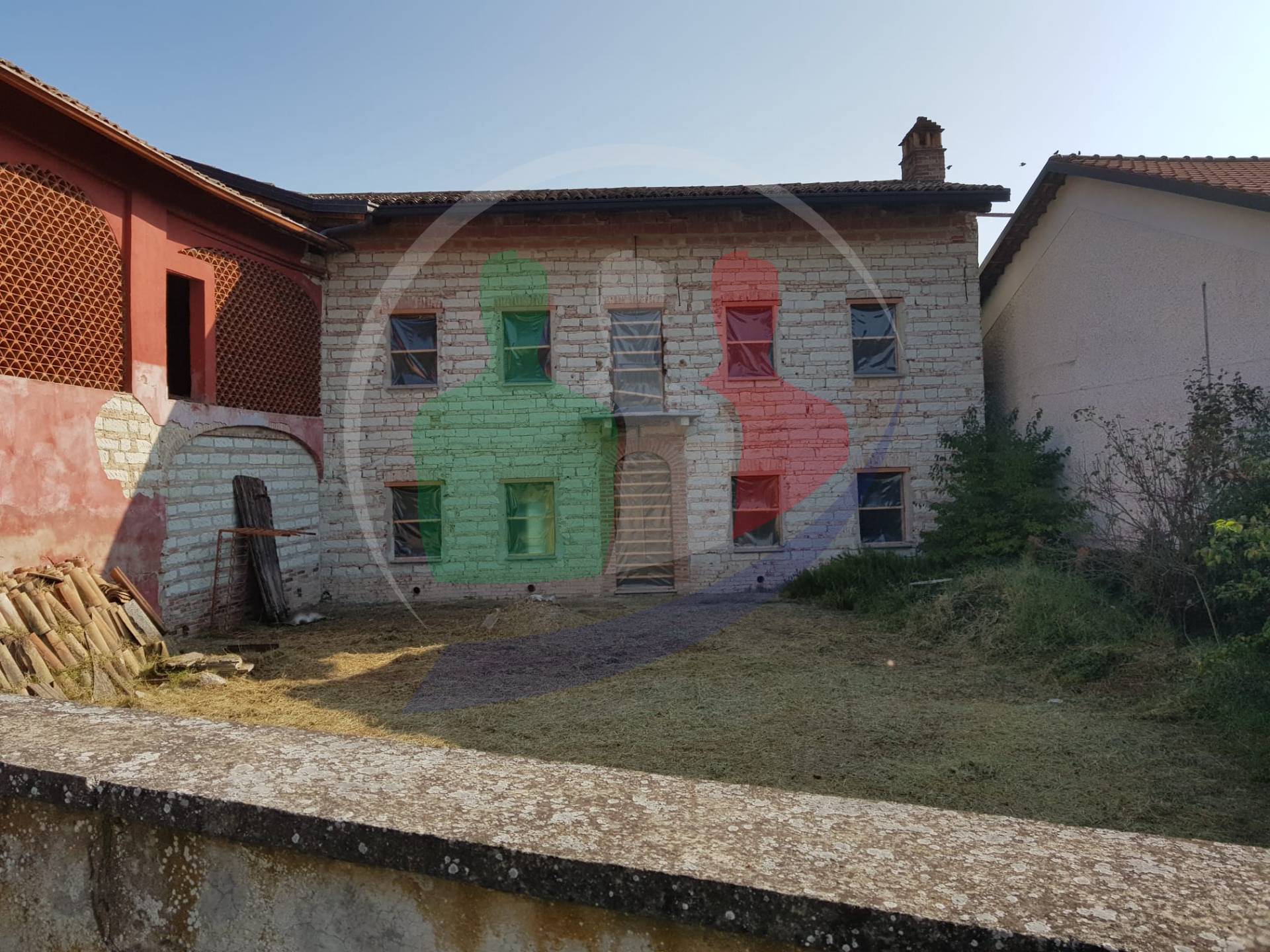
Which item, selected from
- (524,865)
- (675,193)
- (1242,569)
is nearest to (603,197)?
(675,193)

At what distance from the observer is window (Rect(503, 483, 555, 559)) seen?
44.7 ft

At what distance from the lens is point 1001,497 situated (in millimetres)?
11719

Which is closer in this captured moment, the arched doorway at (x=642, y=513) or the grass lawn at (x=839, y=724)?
the grass lawn at (x=839, y=724)

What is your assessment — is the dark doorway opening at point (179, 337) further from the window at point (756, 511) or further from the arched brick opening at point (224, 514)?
the window at point (756, 511)

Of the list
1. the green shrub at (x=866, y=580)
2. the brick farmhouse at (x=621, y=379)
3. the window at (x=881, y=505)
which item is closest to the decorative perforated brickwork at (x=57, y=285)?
the brick farmhouse at (x=621, y=379)

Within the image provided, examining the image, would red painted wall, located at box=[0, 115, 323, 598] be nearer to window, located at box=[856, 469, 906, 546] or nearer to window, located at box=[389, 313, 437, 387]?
window, located at box=[389, 313, 437, 387]

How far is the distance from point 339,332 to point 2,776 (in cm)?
1249

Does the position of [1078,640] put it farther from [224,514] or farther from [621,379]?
[224,514]

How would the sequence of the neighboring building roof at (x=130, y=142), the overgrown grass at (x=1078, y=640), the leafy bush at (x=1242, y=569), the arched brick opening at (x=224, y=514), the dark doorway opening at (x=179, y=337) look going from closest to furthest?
1. the leafy bush at (x=1242, y=569)
2. the overgrown grass at (x=1078, y=640)
3. the neighboring building roof at (x=130, y=142)
4. the arched brick opening at (x=224, y=514)
5. the dark doorway opening at (x=179, y=337)

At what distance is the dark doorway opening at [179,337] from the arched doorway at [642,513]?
21.3 feet

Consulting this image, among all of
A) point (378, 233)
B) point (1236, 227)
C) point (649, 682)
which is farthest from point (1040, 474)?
point (378, 233)

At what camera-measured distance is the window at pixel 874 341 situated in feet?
45.6

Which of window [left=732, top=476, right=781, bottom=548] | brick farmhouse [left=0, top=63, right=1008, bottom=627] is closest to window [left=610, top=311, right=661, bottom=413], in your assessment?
brick farmhouse [left=0, top=63, right=1008, bottom=627]

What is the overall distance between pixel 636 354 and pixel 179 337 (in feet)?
22.6
